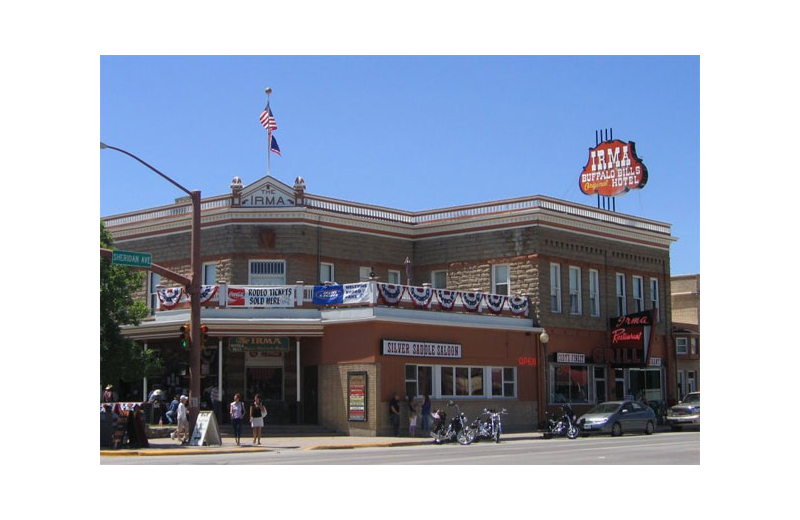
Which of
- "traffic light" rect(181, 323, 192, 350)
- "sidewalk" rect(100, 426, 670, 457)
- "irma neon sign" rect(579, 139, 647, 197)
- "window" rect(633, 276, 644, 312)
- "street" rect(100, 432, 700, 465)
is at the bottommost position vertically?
"sidewalk" rect(100, 426, 670, 457)

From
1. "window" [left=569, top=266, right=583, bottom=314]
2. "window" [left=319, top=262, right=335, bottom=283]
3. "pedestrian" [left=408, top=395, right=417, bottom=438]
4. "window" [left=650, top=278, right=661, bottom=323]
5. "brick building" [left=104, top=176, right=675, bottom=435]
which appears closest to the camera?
"pedestrian" [left=408, top=395, right=417, bottom=438]

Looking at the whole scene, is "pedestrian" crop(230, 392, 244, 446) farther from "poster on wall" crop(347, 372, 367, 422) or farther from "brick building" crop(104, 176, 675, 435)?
"poster on wall" crop(347, 372, 367, 422)

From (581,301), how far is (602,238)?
3132 millimetres

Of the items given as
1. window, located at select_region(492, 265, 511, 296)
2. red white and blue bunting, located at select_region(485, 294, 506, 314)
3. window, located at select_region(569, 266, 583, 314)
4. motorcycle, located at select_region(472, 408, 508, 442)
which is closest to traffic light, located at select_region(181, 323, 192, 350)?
motorcycle, located at select_region(472, 408, 508, 442)

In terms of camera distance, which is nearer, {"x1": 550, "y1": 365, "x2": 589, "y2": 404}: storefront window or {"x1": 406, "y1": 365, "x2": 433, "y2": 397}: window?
{"x1": 406, "y1": 365, "x2": 433, "y2": 397}: window

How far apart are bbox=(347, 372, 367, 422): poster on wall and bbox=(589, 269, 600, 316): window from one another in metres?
14.0

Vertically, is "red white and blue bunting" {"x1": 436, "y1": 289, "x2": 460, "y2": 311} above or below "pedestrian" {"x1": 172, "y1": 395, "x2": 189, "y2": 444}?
above

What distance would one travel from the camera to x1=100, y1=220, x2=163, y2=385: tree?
35.6 m

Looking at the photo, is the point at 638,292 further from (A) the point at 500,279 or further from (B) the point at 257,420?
(B) the point at 257,420

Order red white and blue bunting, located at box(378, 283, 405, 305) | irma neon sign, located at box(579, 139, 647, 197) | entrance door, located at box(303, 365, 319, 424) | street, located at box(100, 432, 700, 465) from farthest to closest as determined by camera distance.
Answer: irma neon sign, located at box(579, 139, 647, 197)
entrance door, located at box(303, 365, 319, 424)
red white and blue bunting, located at box(378, 283, 405, 305)
street, located at box(100, 432, 700, 465)

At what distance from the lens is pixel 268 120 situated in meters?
43.5
